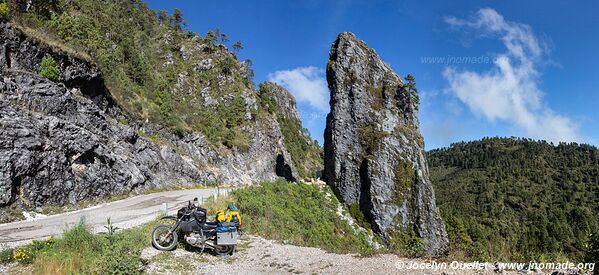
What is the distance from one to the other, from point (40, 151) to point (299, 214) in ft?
49.5

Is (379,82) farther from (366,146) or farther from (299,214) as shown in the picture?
(299,214)

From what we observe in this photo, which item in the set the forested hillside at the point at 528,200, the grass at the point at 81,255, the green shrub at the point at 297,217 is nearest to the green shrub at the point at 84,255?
the grass at the point at 81,255

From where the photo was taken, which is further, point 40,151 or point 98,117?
point 98,117

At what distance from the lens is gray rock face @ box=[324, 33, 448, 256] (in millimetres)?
36616

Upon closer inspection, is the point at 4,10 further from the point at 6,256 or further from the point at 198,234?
the point at 198,234

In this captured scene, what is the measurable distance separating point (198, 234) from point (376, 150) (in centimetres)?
2905

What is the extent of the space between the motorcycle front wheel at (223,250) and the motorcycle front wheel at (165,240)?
1306mm

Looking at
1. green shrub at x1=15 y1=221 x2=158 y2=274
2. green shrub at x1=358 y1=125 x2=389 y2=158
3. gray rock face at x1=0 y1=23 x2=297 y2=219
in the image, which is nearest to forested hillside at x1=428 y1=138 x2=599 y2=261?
A: green shrub at x1=358 y1=125 x2=389 y2=158

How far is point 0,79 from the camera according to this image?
1955 cm

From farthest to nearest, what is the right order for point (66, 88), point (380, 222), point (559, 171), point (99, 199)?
point (559, 171) → point (380, 222) → point (66, 88) → point (99, 199)

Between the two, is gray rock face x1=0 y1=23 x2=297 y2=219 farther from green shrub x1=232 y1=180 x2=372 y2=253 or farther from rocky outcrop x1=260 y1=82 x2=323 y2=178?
rocky outcrop x1=260 y1=82 x2=323 y2=178

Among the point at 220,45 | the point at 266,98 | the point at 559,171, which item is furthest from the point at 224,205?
the point at 559,171

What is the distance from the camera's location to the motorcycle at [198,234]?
36.0 ft

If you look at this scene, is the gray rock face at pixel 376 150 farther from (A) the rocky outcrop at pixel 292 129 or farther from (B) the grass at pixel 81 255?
(A) the rocky outcrop at pixel 292 129
